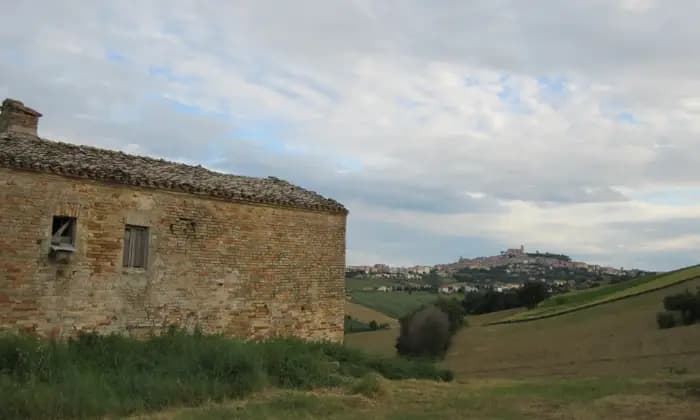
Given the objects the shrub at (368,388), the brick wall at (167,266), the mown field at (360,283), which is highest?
the brick wall at (167,266)

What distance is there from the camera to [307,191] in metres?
17.5

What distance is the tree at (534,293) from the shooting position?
178ft

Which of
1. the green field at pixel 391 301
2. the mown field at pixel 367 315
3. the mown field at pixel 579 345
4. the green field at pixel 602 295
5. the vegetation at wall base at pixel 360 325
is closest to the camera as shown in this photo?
the mown field at pixel 579 345

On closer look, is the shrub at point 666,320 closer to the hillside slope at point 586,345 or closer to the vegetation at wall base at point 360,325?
the hillside slope at point 586,345

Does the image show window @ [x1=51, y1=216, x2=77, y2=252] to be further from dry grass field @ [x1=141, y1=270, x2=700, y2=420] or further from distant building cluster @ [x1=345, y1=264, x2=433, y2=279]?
distant building cluster @ [x1=345, y1=264, x2=433, y2=279]

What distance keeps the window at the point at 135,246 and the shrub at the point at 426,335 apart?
963 inches

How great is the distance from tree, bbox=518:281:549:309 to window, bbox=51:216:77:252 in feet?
156

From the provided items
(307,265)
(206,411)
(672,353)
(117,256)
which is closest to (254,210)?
(307,265)

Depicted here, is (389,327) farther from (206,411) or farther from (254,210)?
(206,411)

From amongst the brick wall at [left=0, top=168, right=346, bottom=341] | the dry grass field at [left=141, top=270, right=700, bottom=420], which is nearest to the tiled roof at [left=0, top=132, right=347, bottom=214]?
the brick wall at [left=0, top=168, right=346, bottom=341]

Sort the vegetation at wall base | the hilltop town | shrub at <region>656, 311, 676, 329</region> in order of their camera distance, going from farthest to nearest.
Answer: the hilltop town
the vegetation at wall base
shrub at <region>656, 311, 676, 329</region>

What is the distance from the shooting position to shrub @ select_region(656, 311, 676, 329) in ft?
107

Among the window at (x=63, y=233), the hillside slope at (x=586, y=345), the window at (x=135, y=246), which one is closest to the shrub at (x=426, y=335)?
the hillside slope at (x=586, y=345)

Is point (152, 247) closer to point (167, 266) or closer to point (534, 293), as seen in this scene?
point (167, 266)
